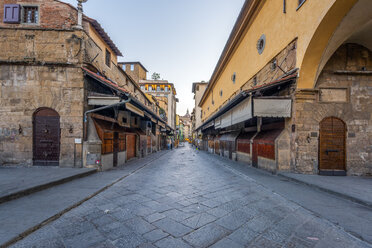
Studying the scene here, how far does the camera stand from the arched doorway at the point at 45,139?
7156 mm

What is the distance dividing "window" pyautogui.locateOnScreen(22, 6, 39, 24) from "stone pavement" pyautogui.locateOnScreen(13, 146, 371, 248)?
870cm

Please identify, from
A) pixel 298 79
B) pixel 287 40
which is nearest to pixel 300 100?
pixel 298 79

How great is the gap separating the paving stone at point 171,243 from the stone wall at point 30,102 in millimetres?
6235

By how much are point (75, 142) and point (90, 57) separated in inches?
152

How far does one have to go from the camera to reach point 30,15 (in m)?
7.79

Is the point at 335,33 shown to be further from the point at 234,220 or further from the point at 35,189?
the point at 35,189

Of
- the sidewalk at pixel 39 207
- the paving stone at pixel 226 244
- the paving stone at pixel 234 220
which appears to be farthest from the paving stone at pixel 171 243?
the sidewalk at pixel 39 207

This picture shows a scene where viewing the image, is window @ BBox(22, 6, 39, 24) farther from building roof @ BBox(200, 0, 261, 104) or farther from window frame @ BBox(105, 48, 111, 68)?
building roof @ BBox(200, 0, 261, 104)

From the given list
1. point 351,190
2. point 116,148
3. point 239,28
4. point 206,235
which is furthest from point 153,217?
point 239,28

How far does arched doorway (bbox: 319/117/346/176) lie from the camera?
648 cm

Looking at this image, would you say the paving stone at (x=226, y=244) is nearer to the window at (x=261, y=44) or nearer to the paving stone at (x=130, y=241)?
the paving stone at (x=130, y=241)

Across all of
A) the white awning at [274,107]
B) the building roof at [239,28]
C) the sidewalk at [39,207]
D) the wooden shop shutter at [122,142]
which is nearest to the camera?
the sidewalk at [39,207]

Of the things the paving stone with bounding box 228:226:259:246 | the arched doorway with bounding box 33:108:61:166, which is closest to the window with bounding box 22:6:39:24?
the arched doorway with bounding box 33:108:61:166

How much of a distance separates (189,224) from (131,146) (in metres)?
10.3
